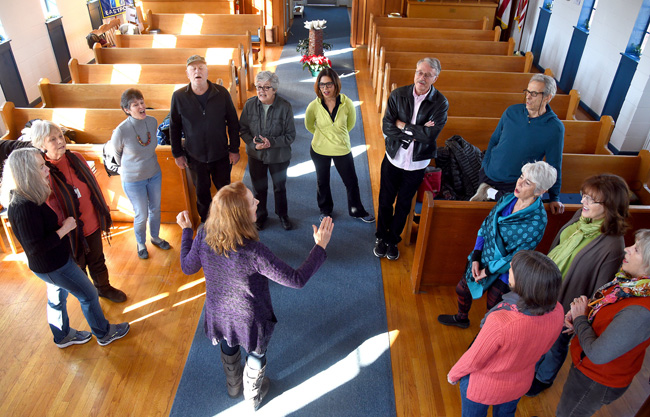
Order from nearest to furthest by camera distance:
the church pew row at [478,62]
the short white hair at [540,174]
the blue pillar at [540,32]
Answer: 1. the short white hair at [540,174]
2. the church pew row at [478,62]
3. the blue pillar at [540,32]

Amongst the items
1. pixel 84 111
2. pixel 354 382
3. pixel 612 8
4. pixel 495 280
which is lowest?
pixel 354 382

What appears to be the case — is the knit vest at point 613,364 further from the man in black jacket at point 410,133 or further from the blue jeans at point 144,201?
the blue jeans at point 144,201

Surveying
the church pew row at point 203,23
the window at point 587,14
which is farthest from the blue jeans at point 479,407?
the window at point 587,14

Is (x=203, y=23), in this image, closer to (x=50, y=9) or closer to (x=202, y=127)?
(x=50, y=9)

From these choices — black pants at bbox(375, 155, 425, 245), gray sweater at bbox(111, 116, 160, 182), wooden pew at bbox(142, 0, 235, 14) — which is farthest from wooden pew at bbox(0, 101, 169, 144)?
wooden pew at bbox(142, 0, 235, 14)

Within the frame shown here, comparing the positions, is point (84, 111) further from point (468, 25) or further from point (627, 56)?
point (627, 56)

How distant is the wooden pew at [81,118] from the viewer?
398 centimetres

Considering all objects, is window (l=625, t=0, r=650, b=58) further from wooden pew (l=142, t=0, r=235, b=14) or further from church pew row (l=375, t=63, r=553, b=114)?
wooden pew (l=142, t=0, r=235, b=14)

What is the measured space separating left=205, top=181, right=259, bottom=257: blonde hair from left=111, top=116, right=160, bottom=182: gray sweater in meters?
1.59

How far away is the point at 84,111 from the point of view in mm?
4020

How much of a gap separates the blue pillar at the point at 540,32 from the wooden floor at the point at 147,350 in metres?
7.24

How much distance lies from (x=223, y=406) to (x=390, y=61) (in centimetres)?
476

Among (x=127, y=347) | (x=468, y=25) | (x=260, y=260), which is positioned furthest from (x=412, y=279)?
(x=468, y=25)

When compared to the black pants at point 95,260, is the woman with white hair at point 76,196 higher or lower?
higher
